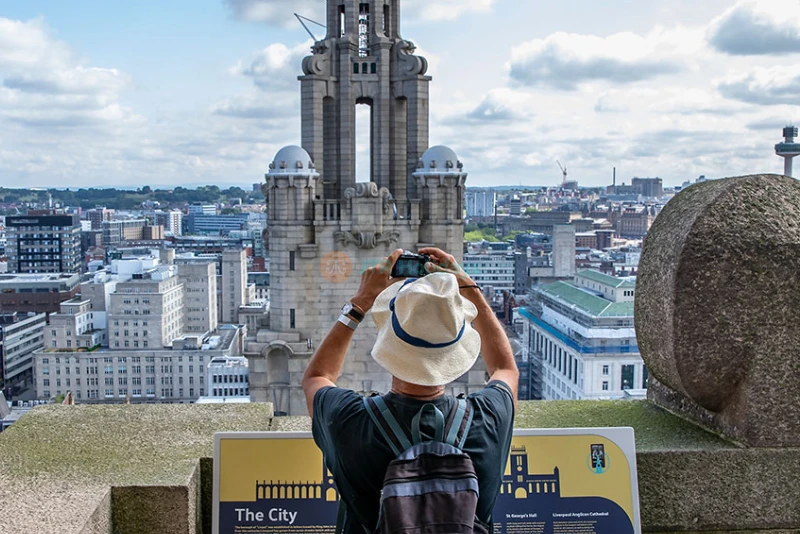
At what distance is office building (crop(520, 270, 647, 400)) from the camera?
51500 millimetres

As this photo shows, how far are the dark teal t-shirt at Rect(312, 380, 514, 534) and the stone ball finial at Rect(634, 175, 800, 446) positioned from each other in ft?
4.88

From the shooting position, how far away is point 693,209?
4.46 metres

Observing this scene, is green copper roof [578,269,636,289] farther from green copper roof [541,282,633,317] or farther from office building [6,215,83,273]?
office building [6,215,83,273]

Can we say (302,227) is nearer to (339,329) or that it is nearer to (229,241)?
(339,329)

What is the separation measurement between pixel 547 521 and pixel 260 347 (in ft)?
46.9

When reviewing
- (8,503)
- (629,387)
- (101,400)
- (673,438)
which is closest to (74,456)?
(8,503)

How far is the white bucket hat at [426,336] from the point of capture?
3.01 meters

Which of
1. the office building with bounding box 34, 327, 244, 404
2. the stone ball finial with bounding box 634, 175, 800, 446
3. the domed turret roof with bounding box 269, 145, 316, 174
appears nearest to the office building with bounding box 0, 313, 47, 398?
the office building with bounding box 34, 327, 244, 404

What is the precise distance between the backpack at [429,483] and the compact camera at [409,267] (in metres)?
0.63

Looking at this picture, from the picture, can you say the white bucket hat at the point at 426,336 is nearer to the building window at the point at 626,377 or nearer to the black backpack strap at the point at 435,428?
the black backpack strap at the point at 435,428

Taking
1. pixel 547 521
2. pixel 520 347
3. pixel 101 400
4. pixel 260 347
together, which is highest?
pixel 547 521

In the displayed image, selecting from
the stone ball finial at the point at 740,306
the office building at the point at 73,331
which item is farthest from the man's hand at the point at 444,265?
the office building at the point at 73,331

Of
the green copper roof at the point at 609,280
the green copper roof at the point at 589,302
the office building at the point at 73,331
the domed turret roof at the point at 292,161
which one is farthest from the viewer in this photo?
the office building at the point at 73,331

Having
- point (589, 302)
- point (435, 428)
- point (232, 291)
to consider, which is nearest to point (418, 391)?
point (435, 428)
